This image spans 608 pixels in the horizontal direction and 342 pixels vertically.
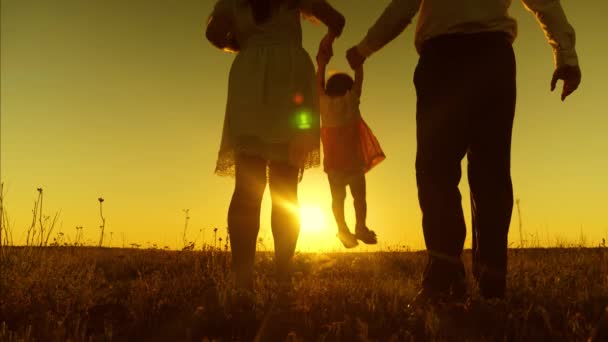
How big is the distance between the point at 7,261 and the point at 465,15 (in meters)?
4.26

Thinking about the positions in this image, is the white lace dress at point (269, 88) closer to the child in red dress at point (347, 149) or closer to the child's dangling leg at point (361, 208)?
the child in red dress at point (347, 149)

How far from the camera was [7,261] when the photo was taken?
4.91 metres

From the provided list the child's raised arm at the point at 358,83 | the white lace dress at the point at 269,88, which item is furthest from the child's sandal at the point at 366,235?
the white lace dress at the point at 269,88

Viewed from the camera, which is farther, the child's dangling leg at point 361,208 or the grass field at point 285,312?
the child's dangling leg at point 361,208

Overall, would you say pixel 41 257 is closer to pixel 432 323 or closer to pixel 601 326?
pixel 432 323

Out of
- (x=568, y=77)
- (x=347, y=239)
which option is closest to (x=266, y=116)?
(x=568, y=77)

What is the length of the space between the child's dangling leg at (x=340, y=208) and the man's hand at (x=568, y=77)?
3.70 metres

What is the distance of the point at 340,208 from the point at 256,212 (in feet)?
11.5

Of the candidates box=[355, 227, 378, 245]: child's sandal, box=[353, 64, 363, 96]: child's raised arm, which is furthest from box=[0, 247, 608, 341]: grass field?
box=[353, 64, 363, 96]: child's raised arm

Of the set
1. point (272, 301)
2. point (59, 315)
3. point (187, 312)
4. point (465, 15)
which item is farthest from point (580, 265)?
point (59, 315)

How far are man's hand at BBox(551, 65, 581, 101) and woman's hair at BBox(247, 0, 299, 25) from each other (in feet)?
5.79

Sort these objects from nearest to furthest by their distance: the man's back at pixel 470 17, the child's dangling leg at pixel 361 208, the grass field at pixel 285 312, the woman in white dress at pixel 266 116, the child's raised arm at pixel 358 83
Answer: the grass field at pixel 285 312 < the man's back at pixel 470 17 < the woman in white dress at pixel 266 116 < the child's raised arm at pixel 358 83 < the child's dangling leg at pixel 361 208

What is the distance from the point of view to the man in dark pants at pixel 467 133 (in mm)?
3381

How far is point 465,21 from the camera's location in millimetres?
3373
